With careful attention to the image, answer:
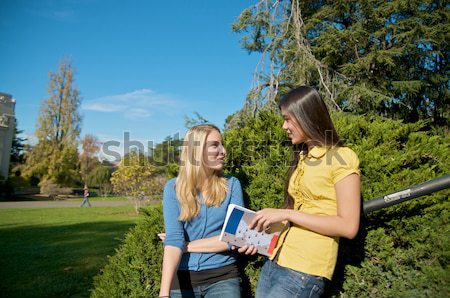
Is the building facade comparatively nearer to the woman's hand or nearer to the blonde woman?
the blonde woman

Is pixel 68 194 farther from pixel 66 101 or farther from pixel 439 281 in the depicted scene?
pixel 439 281

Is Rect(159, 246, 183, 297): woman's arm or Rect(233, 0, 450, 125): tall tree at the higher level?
Rect(233, 0, 450, 125): tall tree

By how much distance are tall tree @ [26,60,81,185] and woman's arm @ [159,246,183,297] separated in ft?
125

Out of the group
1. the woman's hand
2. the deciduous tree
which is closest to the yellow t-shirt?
the woman's hand

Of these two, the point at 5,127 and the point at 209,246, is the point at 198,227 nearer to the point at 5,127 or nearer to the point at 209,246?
the point at 209,246

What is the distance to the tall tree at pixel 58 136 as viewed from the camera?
36463 mm

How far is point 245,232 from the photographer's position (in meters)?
2.07

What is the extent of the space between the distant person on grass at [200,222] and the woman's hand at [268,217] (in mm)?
275

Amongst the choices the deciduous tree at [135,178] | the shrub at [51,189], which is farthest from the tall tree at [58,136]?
the deciduous tree at [135,178]

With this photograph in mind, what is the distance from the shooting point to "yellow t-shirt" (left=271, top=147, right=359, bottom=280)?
5.72ft

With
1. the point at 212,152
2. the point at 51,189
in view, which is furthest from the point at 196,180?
the point at 51,189

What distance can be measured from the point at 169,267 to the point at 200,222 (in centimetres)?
38

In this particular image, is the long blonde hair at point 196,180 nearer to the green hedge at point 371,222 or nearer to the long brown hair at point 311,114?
the green hedge at point 371,222

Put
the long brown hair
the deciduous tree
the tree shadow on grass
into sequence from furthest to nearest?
the deciduous tree → the tree shadow on grass → the long brown hair
